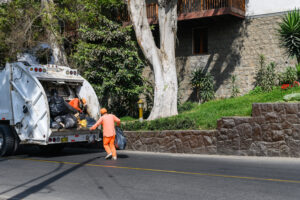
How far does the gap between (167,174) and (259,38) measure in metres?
14.0

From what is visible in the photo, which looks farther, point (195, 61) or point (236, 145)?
point (195, 61)

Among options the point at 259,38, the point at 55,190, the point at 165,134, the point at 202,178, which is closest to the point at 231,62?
the point at 259,38

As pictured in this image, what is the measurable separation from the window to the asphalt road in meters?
12.1

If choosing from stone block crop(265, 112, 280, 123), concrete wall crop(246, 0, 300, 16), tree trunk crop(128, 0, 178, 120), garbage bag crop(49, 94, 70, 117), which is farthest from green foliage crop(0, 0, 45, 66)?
stone block crop(265, 112, 280, 123)

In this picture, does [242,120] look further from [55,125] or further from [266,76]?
[266,76]

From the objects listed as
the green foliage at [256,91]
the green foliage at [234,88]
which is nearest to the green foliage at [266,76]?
the green foliage at [256,91]

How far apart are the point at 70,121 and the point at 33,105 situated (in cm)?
117

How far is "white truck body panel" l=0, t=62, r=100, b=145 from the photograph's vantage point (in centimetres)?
1146

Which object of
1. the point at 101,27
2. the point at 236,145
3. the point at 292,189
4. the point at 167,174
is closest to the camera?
the point at 292,189

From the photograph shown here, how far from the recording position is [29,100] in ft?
38.5

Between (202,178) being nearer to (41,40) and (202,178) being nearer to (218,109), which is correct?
(218,109)

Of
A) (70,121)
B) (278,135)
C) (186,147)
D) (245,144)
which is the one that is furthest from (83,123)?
(278,135)

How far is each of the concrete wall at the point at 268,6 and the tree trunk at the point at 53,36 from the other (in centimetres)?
990

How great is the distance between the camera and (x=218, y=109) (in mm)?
16125
